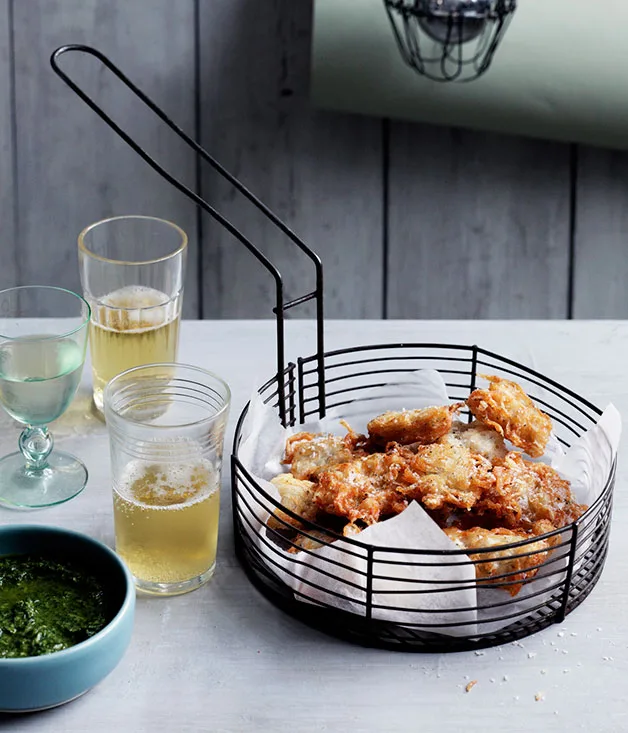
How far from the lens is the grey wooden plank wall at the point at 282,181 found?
2273 millimetres

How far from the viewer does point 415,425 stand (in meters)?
1.22

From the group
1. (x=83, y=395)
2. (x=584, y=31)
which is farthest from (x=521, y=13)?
(x=83, y=395)

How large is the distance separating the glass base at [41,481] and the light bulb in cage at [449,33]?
105 centimetres

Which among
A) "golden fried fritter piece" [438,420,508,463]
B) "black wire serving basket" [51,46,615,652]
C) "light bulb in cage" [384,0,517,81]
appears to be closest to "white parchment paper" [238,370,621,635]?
"black wire serving basket" [51,46,615,652]

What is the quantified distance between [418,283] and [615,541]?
129cm

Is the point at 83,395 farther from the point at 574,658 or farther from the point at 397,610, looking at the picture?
the point at 574,658

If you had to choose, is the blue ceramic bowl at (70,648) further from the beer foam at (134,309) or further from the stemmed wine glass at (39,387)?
the beer foam at (134,309)

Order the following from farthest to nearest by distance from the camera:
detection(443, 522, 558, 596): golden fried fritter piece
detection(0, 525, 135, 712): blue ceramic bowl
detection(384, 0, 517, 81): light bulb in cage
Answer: detection(384, 0, 517, 81): light bulb in cage, detection(443, 522, 558, 596): golden fried fritter piece, detection(0, 525, 135, 712): blue ceramic bowl

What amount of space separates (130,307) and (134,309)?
4cm

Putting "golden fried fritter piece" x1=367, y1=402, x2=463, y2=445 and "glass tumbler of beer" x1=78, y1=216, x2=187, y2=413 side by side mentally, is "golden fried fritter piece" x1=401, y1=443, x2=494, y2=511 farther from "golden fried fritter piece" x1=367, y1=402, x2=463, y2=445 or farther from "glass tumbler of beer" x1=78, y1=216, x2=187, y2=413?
"glass tumbler of beer" x1=78, y1=216, x2=187, y2=413

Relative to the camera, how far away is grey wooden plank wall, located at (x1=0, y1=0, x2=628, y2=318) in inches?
89.5

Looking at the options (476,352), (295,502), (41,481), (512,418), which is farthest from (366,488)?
(41,481)

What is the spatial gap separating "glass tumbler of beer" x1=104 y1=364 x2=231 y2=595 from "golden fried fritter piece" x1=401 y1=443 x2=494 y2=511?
200 mm

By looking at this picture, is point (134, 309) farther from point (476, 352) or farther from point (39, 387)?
point (476, 352)
